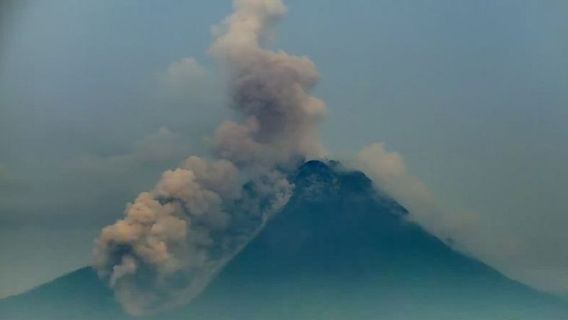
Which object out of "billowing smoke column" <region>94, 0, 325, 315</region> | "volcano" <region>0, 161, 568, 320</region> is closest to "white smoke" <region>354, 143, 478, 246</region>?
"volcano" <region>0, 161, 568, 320</region>

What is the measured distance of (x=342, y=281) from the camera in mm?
2975

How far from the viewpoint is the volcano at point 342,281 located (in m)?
2.96

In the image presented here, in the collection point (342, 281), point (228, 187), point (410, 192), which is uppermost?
point (228, 187)

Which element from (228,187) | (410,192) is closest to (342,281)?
(410,192)

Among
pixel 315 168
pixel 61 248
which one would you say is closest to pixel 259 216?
pixel 315 168

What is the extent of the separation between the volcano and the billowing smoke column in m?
0.08

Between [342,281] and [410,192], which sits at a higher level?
[410,192]

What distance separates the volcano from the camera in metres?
2.96

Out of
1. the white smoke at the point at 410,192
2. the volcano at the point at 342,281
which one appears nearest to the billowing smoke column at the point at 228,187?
the volcano at the point at 342,281

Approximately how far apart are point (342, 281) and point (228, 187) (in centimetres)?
60

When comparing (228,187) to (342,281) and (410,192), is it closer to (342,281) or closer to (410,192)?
(342,281)

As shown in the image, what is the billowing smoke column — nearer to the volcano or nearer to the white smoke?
the volcano

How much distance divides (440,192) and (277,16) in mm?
987

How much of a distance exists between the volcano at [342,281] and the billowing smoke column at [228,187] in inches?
3.0
